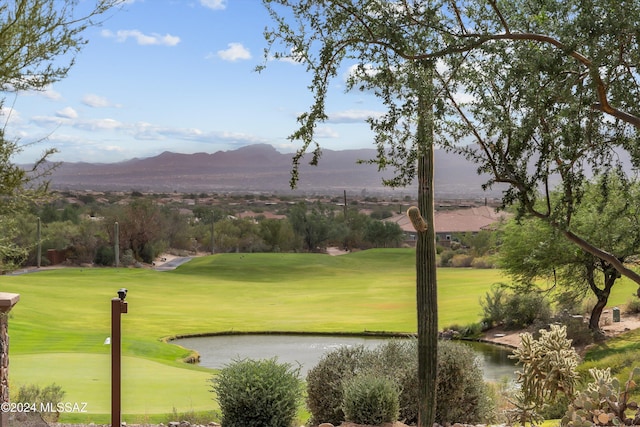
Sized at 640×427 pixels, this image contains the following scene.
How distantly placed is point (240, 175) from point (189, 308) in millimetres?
85777

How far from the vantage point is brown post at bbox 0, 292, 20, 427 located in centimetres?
866

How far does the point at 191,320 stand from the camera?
33031 mm

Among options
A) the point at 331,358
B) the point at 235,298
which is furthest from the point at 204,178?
the point at 331,358

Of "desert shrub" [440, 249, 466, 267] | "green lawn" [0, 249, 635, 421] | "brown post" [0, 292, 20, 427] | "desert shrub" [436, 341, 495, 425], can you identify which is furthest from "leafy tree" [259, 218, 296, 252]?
"brown post" [0, 292, 20, 427]

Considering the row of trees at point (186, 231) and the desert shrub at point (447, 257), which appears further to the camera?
the row of trees at point (186, 231)

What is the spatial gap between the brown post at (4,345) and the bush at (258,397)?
2467 mm

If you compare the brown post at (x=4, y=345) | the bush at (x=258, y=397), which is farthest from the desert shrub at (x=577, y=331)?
the brown post at (x=4, y=345)

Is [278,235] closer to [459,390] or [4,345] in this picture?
[459,390]

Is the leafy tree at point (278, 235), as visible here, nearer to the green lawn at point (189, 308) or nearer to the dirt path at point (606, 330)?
the green lawn at point (189, 308)

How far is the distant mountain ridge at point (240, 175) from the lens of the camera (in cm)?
11519

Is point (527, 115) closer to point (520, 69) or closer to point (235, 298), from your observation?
point (520, 69)

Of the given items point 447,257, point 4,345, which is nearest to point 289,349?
point 4,345

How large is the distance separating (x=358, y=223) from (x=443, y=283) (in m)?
22.9

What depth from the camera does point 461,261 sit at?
49.3m
